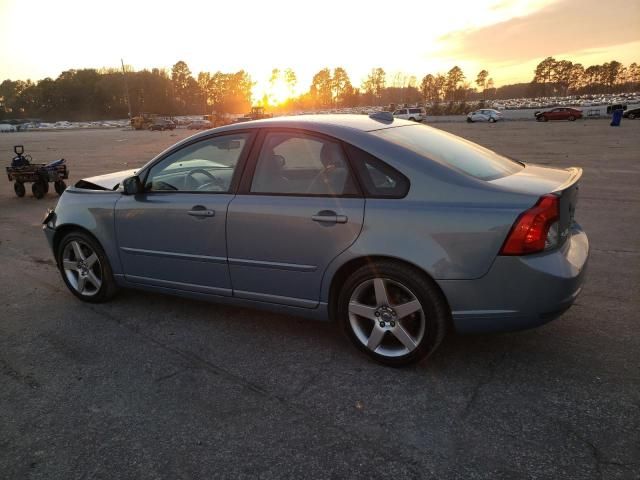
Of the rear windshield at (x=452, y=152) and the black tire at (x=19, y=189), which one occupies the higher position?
the rear windshield at (x=452, y=152)

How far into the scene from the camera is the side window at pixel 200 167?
3736mm

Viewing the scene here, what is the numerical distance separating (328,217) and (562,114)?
44.4 m

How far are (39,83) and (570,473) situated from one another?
157471 millimetres

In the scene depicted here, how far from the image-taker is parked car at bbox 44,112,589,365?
2.82 meters

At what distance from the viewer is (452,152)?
3.44 m

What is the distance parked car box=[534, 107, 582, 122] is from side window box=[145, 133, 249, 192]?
43.8 meters

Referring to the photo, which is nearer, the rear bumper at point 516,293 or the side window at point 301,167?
the rear bumper at point 516,293

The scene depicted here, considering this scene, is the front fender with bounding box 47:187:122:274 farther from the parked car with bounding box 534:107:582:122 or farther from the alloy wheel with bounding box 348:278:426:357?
the parked car with bounding box 534:107:582:122

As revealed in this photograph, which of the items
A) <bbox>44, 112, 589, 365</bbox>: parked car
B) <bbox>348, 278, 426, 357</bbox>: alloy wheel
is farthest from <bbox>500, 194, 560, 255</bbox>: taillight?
<bbox>348, 278, 426, 357</bbox>: alloy wheel

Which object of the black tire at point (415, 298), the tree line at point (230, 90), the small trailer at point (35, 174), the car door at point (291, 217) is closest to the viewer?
the black tire at point (415, 298)

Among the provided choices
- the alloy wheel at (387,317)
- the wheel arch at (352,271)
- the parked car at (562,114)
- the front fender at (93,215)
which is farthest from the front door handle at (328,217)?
the parked car at (562,114)

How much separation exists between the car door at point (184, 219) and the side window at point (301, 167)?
0.68ft

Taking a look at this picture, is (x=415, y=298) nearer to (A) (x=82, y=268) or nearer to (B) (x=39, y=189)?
(A) (x=82, y=268)

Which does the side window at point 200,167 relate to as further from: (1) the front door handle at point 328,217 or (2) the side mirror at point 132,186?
(1) the front door handle at point 328,217
